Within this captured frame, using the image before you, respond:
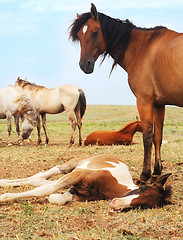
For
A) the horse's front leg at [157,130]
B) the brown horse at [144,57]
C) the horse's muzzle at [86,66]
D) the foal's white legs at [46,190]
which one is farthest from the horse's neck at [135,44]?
the foal's white legs at [46,190]

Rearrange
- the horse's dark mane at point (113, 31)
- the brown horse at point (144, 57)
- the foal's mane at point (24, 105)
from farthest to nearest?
the foal's mane at point (24, 105), the horse's dark mane at point (113, 31), the brown horse at point (144, 57)

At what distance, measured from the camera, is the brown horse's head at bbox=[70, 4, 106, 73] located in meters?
5.29

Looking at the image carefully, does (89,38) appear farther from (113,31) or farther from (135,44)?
(135,44)

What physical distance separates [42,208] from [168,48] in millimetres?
3189

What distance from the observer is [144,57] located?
16.9ft

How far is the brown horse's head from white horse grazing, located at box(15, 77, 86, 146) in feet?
21.9

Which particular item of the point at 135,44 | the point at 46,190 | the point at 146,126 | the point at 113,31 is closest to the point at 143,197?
the point at 46,190

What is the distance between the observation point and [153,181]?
12.0 feet

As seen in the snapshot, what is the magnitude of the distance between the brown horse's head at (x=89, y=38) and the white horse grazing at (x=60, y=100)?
21.9 ft

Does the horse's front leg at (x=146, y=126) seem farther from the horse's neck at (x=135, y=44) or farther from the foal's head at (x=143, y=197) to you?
the foal's head at (x=143, y=197)

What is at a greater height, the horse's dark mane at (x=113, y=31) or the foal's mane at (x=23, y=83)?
the horse's dark mane at (x=113, y=31)

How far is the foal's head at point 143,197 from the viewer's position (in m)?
3.28

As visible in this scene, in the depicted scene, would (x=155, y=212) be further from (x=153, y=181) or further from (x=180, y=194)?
(x=180, y=194)

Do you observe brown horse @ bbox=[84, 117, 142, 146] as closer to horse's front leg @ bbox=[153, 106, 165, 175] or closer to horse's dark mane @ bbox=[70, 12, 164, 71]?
horse's front leg @ bbox=[153, 106, 165, 175]
